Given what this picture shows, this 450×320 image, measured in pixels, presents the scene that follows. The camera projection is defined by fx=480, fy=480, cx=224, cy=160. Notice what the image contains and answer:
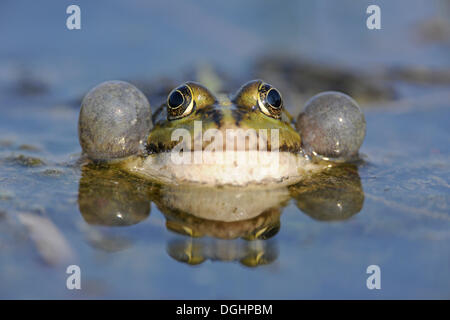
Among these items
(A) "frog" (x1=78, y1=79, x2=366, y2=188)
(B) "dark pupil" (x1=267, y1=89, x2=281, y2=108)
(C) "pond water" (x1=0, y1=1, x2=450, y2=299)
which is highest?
(B) "dark pupil" (x1=267, y1=89, x2=281, y2=108)

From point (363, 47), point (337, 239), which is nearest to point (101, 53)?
point (363, 47)

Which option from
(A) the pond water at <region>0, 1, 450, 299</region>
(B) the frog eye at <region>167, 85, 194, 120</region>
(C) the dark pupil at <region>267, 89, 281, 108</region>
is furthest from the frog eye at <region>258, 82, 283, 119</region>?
(A) the pond water at <region>0, 1, 450, 299</region>

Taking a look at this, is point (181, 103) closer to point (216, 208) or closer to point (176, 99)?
point (176, 99)

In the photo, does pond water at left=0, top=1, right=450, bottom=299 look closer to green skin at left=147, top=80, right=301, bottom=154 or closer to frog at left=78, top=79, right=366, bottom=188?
frog at left=78, top=79, right=366, bottom=188

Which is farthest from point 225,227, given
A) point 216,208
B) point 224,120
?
point 224,120

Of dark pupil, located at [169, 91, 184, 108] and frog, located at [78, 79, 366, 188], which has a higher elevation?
dark pupil, located at [169, 91, 184, 108]

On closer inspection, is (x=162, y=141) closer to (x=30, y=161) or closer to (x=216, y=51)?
(x=30, y=161)

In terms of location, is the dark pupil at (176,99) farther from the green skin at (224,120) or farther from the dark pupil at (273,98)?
the dark pupil at (273,98)

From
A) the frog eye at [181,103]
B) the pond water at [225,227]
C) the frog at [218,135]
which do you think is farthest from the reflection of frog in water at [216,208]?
the frog eye at [181,103]
